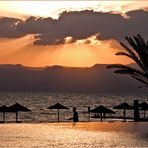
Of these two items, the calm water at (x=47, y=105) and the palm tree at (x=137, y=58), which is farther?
the calm water at (x=47, y=105)

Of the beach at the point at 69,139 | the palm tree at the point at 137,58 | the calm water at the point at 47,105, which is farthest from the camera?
the calm water at the point at 47,105

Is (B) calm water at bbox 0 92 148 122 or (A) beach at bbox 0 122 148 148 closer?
(A) beach at bbox 0 122 148 148

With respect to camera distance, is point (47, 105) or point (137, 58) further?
point (47, 105)

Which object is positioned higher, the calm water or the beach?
the calm water

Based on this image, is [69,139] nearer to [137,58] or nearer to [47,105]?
[137,58]

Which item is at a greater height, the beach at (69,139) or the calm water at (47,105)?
the calm water at (47,105)

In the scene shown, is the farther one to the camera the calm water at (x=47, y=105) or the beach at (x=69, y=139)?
the calm water at (x=47, y=105)

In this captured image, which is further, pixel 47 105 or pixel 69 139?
pixel 47 105

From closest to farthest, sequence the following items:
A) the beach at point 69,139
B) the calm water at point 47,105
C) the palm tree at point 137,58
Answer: the beach at point 69,139, the palm tree at point 137,58, the calm water at point 47,105

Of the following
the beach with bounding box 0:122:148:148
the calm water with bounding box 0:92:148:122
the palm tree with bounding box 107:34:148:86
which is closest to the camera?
the beach with bounding box 0:122:148:148

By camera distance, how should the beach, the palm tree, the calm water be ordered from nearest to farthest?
the beach < the palm tree < the calm water

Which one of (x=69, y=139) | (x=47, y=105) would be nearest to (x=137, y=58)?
(x=69, y=139)

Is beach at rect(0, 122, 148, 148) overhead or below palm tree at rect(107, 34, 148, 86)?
below

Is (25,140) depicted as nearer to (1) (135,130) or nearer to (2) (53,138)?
(2) (53,138)
